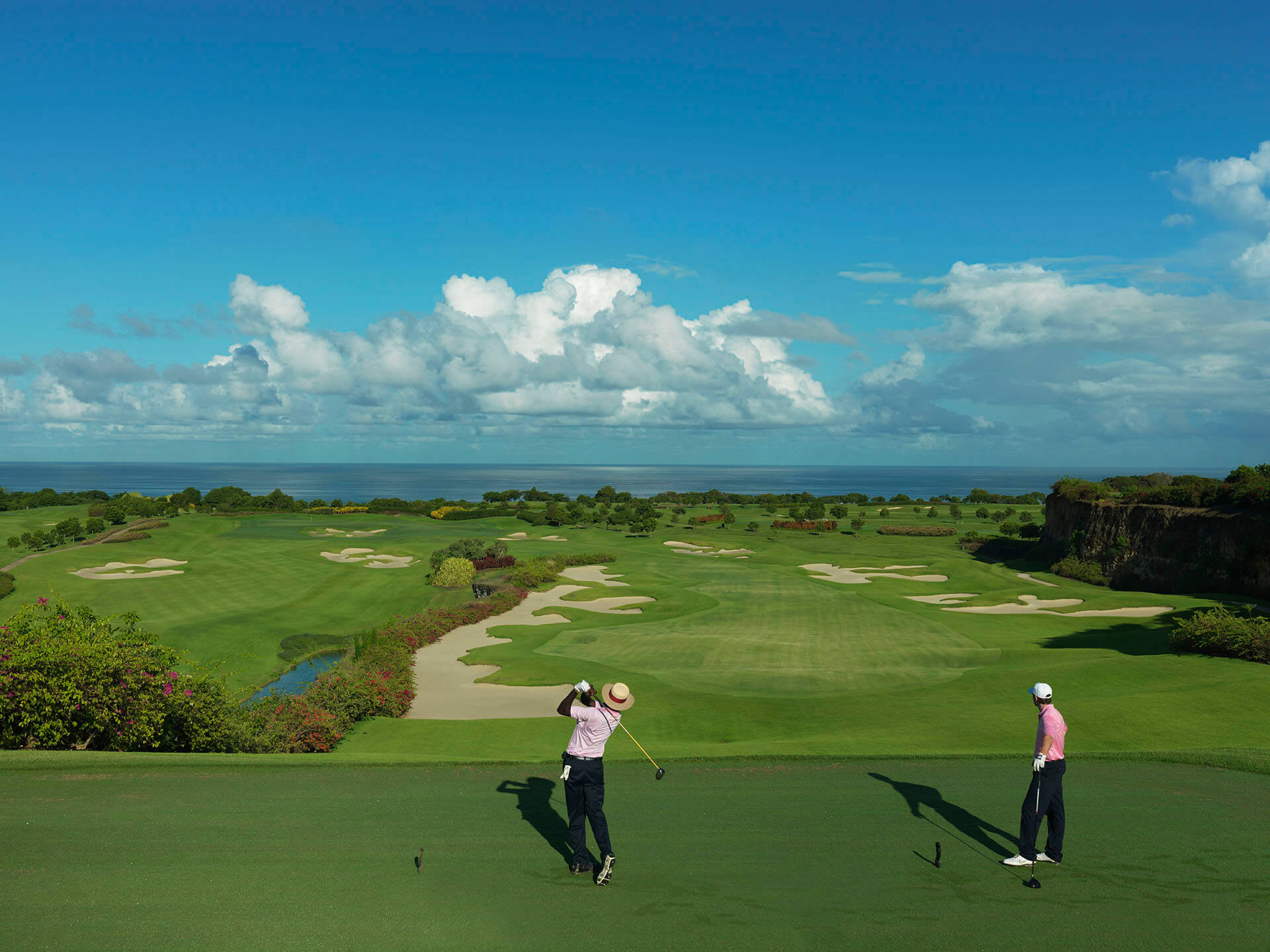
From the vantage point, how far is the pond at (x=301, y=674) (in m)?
31.8

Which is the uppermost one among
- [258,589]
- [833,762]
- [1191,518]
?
[1191,518]

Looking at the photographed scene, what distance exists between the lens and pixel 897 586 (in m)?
49.8

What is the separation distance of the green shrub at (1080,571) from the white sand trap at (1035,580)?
2.28 m

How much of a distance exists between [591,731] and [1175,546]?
165 ft

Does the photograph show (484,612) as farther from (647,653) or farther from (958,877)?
(958,877)

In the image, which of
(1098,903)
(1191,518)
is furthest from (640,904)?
(1191,518)

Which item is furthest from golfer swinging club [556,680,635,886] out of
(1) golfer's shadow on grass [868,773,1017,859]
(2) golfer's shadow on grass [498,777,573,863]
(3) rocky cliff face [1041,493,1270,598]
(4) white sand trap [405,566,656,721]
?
(3) rocky cliff face [1041,493,1270,598]

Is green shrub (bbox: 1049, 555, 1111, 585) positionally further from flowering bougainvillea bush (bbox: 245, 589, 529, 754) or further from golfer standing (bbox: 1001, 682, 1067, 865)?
golfer standing (bbox: 1001, 682, 1067, 865)

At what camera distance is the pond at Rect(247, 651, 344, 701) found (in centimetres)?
3181

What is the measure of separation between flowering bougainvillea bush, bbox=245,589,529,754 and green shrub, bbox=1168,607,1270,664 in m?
25.2

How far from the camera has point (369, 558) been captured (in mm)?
61125

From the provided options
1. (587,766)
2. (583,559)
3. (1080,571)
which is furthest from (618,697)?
(1080,571)

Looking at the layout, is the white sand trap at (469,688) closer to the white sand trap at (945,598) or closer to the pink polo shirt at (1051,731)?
the pink polo shirt at (1051,731)

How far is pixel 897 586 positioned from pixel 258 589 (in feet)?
139
